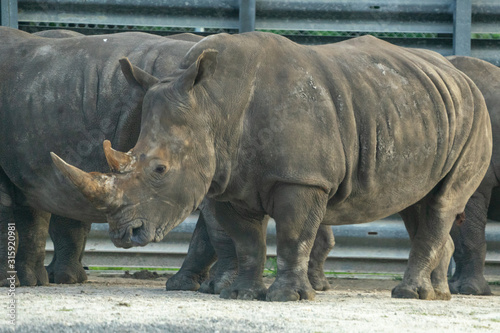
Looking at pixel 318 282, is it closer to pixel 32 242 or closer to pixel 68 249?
pixel 68 249

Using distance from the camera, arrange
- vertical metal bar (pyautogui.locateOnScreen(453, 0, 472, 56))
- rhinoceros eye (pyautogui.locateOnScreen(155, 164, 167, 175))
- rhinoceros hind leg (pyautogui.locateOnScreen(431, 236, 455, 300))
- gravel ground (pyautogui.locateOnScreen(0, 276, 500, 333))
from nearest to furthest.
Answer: gravel ground (pyautogui.locateOnScreen(0, 276, 500, 333)) < rhinoceros eye (pyautogui.locateOnScreen(155, 164, 167, 175)) < rhinoceros hind leg (pyautogui.locateOnScreen(431, 236, 455, 300)) < vertical metal bar (pyautogui.locateOnScreen(453, 0, 472, 56))

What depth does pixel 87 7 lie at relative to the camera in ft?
25.3

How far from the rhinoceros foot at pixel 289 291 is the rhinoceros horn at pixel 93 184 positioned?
105 cm

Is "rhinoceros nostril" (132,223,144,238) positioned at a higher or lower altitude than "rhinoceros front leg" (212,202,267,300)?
higher

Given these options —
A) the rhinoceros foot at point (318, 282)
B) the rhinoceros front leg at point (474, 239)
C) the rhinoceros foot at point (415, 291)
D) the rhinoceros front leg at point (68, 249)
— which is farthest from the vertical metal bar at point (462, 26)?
the rhinoceros front leg at point (68, 249)

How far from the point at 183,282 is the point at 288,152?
1412mm

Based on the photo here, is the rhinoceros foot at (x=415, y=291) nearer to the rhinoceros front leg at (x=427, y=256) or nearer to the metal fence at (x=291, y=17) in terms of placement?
the rhinoceros front leg at (x=427, y=256)

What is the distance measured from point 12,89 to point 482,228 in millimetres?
3611

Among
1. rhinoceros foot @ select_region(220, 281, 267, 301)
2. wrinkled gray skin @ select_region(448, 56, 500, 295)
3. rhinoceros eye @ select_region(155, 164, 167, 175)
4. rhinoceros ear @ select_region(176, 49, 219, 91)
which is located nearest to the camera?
rhinoceros eye @ select_region(155, 164, 167, 175)

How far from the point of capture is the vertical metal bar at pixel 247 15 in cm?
762

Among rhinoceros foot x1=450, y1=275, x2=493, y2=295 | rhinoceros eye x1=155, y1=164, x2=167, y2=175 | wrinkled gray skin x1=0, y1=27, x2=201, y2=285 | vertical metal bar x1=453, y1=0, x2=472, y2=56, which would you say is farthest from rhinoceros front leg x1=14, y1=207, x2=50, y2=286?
vertical metal bar x1=453, y1=0, x2=472, y2=56

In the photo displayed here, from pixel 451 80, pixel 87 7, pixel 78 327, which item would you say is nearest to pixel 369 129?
pixel 451 80

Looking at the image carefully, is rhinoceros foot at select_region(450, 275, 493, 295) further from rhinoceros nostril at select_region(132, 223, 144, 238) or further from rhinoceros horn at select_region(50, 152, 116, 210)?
rhinoceros horn at select_region(50, 152, 116, 210)

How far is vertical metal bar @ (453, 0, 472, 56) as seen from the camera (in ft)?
25.3
